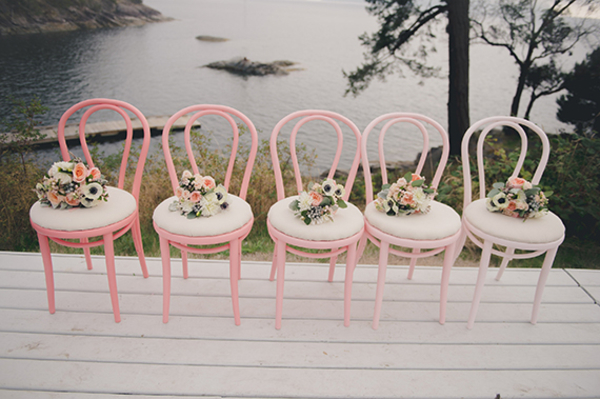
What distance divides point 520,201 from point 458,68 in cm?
301

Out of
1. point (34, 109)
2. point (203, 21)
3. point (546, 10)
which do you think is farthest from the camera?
point (203, 21)

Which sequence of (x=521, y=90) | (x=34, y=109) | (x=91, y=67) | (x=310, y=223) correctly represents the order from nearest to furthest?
(x=310, y=223) → (x=34, y=109) → (x=521, y=90) → (x=91, y=67)

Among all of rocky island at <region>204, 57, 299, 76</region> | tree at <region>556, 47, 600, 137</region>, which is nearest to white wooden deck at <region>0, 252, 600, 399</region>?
tree at <region>556, 47, 600, 137</region>

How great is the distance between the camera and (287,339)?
1901 millimetres

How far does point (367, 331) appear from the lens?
6.57ft

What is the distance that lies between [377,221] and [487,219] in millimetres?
629

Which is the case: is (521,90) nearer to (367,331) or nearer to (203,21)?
(367,331)

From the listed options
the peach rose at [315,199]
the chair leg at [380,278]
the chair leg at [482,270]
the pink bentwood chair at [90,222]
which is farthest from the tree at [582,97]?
the pink bentwood chair at [90,222]

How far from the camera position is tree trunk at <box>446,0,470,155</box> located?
4301mm

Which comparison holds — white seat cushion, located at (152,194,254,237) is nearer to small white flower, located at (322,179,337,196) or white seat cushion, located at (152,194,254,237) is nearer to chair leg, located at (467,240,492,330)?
small white flower, located at (322,179,337,196)

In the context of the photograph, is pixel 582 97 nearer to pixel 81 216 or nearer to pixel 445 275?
pixel 445 275

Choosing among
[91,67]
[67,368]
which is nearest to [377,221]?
[67,368]

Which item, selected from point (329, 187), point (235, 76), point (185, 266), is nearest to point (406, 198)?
point (329, 187)

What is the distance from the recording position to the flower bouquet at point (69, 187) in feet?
6.15
